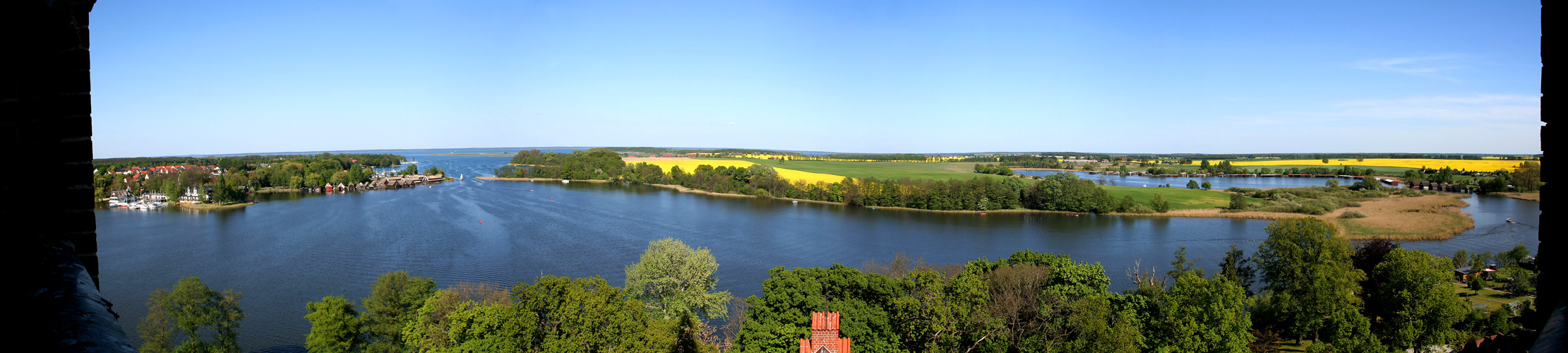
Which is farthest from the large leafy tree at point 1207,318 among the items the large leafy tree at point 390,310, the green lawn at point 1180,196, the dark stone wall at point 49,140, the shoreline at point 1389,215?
the green lawn at point 1180,196

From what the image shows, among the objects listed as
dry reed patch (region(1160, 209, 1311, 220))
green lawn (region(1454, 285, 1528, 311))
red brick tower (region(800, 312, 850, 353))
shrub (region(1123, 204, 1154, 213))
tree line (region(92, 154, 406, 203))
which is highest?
tree line (region(92, 154, 406, 203))

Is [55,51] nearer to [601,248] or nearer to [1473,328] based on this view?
[1473,328]

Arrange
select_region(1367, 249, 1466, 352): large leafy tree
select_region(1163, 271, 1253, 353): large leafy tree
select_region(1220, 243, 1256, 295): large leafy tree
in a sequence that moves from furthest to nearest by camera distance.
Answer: select_region(1220, 243, 1256, 295): large leafy tree
select_region(1367, 249, 1466, 352): large leafy tree
select_region(1163, 271, 1253, 353): large leafy tree

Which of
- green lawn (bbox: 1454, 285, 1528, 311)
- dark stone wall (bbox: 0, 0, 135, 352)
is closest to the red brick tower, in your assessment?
dark stone wall (bbox: 0, 0, 135, 352)

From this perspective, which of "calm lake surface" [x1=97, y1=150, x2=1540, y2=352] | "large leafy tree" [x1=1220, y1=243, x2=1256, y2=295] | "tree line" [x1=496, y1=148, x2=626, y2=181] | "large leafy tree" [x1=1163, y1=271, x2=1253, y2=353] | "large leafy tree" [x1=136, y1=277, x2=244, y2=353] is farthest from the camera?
"tree line" [x1=496, y1=148, x2=626, y2=181]

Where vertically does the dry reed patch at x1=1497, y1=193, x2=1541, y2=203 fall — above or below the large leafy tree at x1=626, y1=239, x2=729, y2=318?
above

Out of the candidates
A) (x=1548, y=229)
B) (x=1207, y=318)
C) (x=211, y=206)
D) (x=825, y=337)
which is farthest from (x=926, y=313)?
(x=211, y=206)

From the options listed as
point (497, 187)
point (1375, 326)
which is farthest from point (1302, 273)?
point (497, 187)

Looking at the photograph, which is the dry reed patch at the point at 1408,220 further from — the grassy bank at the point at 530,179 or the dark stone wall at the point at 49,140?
the grassy bank at the point at 530,179

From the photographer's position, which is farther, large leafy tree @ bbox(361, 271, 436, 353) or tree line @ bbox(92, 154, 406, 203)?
tree line @ bbox(92, 154, 406, 203)

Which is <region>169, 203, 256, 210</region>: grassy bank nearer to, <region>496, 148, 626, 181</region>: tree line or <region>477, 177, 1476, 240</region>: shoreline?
<region>496, 148, 626, 181</region>: tree line
